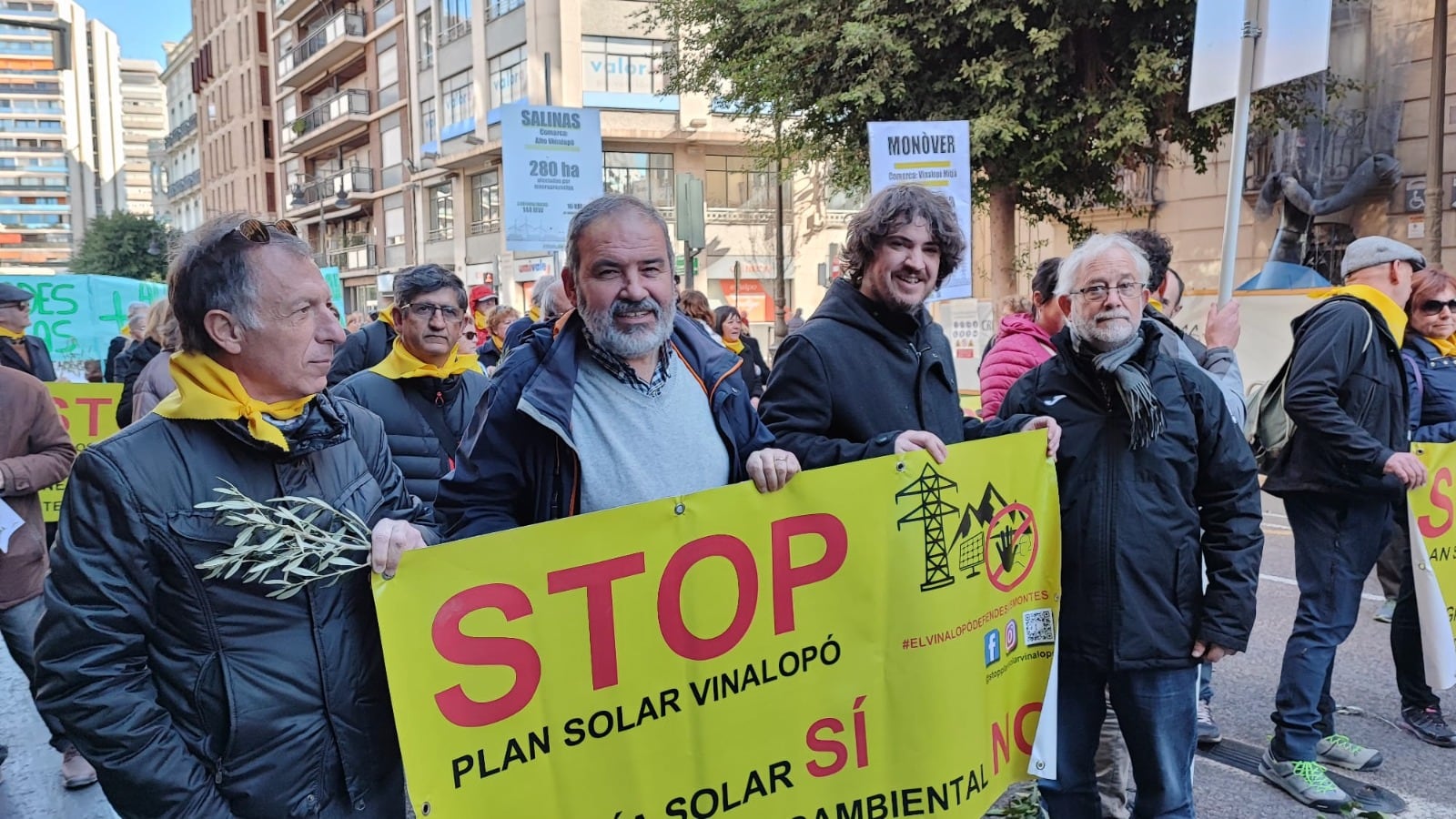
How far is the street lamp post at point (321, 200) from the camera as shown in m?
41.5

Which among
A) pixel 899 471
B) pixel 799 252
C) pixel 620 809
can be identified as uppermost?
pixel 799 252

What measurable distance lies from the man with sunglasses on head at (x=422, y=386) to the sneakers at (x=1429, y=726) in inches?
168

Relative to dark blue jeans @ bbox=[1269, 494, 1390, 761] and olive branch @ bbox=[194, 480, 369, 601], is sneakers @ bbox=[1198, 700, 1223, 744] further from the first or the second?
olive branch @ bbox=[194, 480, 369, 601]

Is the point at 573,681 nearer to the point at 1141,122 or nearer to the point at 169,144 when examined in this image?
the point at 1141,122

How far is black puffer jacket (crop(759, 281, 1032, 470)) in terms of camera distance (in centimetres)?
268

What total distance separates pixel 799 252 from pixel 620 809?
31658mm

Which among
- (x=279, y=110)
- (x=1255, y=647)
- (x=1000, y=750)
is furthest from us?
(x=279, y=110)

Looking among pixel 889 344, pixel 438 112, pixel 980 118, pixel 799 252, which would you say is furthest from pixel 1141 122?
pixel 438 112

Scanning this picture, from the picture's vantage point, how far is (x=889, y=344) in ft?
9.01

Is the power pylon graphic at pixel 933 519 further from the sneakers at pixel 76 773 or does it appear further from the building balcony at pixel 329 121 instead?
the building balcony at pixel 329 121

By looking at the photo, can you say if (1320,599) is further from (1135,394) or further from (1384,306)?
(1135,394)

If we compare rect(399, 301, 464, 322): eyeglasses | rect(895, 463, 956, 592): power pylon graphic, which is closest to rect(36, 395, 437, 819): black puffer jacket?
rect(895, 463, 956, 592): power pylon graphic

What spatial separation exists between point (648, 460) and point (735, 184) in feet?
101

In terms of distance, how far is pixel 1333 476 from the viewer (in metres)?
3.64
